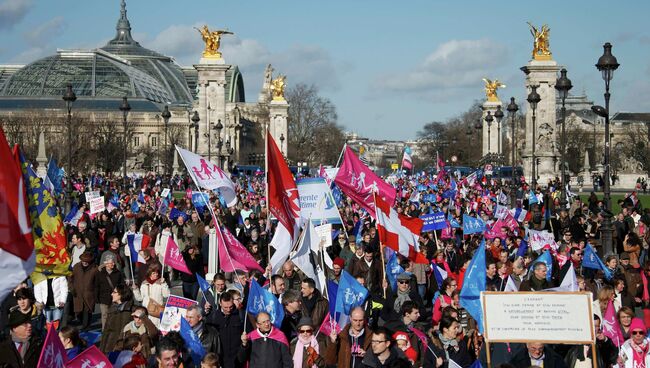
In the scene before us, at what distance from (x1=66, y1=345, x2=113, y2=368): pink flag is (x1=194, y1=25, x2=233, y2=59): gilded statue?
210ft

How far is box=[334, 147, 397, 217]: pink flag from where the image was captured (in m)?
16.0

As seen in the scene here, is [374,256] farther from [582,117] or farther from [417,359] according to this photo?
[582,117]

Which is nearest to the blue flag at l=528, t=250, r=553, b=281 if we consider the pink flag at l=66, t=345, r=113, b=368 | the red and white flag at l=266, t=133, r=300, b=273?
the red and white flag at l=266, t=133, r=300, b=273

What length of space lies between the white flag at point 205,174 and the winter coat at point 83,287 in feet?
→ 5.38

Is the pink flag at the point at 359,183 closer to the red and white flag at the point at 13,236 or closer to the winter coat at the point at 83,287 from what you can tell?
the winter coat at the point at 83,287

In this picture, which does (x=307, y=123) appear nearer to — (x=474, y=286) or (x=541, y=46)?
(x=541, y=46)

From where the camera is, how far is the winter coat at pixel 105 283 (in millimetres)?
13758

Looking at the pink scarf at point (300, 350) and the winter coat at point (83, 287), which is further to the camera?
the winter coat at point (83, 287)

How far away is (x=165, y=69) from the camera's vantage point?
173 metres

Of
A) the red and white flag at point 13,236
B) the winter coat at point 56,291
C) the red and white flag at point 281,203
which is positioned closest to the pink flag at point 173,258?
the winter coat at point 56,291

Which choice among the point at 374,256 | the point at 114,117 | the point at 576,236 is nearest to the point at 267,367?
the point at 374,256

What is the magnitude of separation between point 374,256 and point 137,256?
3.31m

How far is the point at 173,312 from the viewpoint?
9844 millimetres

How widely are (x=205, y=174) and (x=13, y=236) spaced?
9160 millimetres
